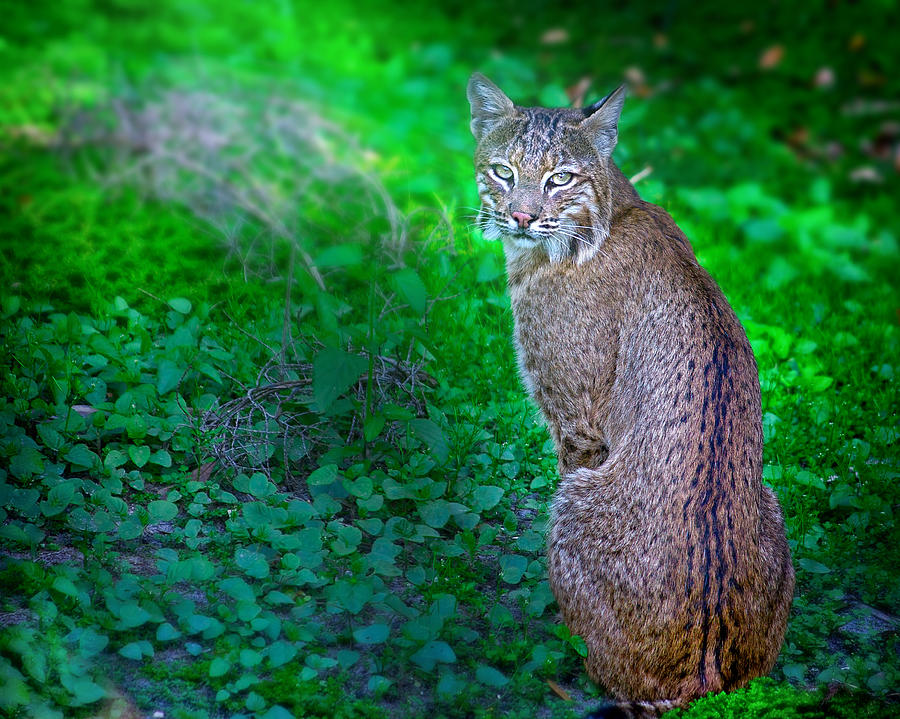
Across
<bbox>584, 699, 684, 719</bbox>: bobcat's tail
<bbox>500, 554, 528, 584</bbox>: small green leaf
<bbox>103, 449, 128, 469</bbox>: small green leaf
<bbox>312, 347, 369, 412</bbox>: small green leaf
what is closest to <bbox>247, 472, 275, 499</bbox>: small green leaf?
<bbox>312, 347, 369, 412</bbox>: small green leaf

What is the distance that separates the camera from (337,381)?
168 inches

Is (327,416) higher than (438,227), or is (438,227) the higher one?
(438,227)

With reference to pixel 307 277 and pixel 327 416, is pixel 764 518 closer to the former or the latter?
pixel 327 416

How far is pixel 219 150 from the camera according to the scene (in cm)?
805

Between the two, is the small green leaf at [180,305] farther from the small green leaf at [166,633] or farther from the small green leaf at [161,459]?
the small green leaf at [166,633]

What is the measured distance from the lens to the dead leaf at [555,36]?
10.6 m

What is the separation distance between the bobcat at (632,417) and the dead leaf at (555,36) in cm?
592

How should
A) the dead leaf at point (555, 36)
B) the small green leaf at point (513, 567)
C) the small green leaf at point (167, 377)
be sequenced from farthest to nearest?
the dead leaf at point (555, 36) < the small green leaf at point (167, 377) < the small green leaf at point (513, 567)

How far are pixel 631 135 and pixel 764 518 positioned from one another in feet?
18.8

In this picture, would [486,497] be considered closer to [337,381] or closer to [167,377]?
[337,381]

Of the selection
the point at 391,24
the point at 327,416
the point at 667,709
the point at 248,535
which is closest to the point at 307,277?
the point at 327,416

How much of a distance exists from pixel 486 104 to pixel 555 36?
6.09 metres

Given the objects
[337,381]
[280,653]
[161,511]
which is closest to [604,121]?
[337,381]

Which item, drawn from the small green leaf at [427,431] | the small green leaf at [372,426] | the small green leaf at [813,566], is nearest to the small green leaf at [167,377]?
the small green leaf at [372,426]
